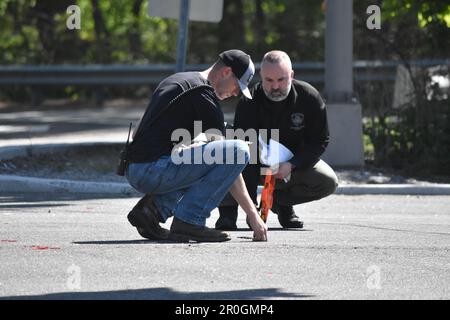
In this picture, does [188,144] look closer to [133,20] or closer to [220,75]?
[220,75]

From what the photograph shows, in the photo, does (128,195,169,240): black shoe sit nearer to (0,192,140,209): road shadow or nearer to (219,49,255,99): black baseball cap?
(219,49,255,99): black baseball cap

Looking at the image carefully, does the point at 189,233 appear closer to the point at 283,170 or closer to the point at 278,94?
the point at 283,170

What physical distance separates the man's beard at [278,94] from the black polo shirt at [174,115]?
1.03 meters

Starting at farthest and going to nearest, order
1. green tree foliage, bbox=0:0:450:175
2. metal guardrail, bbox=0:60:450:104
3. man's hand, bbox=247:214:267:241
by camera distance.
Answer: metal guardrail, bbox=0:60:450:104, green tree foliage, bbox=0:0:450:175, man's hand, bbox=247:214:267:241

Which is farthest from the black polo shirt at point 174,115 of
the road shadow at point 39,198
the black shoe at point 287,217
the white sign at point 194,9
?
the white sign at point 194,9

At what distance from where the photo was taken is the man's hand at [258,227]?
895 centimetres

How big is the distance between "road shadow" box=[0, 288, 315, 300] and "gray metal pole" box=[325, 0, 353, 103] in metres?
8.02

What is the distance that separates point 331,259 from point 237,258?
64 centimetres

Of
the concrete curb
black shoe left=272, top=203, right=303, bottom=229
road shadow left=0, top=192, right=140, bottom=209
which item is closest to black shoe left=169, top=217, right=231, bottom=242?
black shoe left=272, top=203, right=303, bottom=229

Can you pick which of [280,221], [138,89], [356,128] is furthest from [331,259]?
[138,89]

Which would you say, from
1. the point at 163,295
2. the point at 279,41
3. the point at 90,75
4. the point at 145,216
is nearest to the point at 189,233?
the point at 145,216

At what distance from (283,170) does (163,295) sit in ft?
9.29

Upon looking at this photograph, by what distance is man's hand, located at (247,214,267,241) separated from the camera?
8.95 m

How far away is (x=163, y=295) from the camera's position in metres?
7.07
